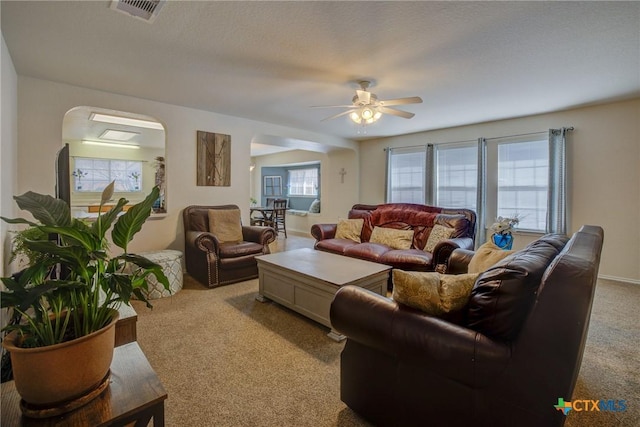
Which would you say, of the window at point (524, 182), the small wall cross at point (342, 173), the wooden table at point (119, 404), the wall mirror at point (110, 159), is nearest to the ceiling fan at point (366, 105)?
A: the window at point (524, 182)

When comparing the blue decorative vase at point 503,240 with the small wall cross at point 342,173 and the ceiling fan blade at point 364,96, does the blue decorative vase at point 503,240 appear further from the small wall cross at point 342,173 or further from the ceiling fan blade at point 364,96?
the small wall cross at point 342,173

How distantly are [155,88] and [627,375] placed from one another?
503 cm

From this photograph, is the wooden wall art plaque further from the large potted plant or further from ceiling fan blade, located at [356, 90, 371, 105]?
the large potted plant

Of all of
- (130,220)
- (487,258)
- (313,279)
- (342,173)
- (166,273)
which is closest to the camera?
(130,220)

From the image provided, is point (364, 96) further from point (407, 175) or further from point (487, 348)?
point (407, 175)

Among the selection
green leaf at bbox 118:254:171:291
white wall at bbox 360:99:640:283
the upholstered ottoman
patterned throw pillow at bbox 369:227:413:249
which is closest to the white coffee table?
the upholstered ottoman

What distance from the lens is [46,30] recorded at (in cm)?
225

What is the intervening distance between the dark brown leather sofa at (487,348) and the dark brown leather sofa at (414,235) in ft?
6.15

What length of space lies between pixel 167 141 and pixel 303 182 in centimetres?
557

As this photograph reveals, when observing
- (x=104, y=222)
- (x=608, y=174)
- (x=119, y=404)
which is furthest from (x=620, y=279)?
(x=104, y=222)

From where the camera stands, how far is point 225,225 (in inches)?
169

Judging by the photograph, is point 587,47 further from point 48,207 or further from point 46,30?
point 46,30

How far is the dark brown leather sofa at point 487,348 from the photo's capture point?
3.41 ft

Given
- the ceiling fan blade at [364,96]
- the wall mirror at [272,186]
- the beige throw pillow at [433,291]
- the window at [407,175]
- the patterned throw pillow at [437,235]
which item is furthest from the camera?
the wall mirror at [272,186]
